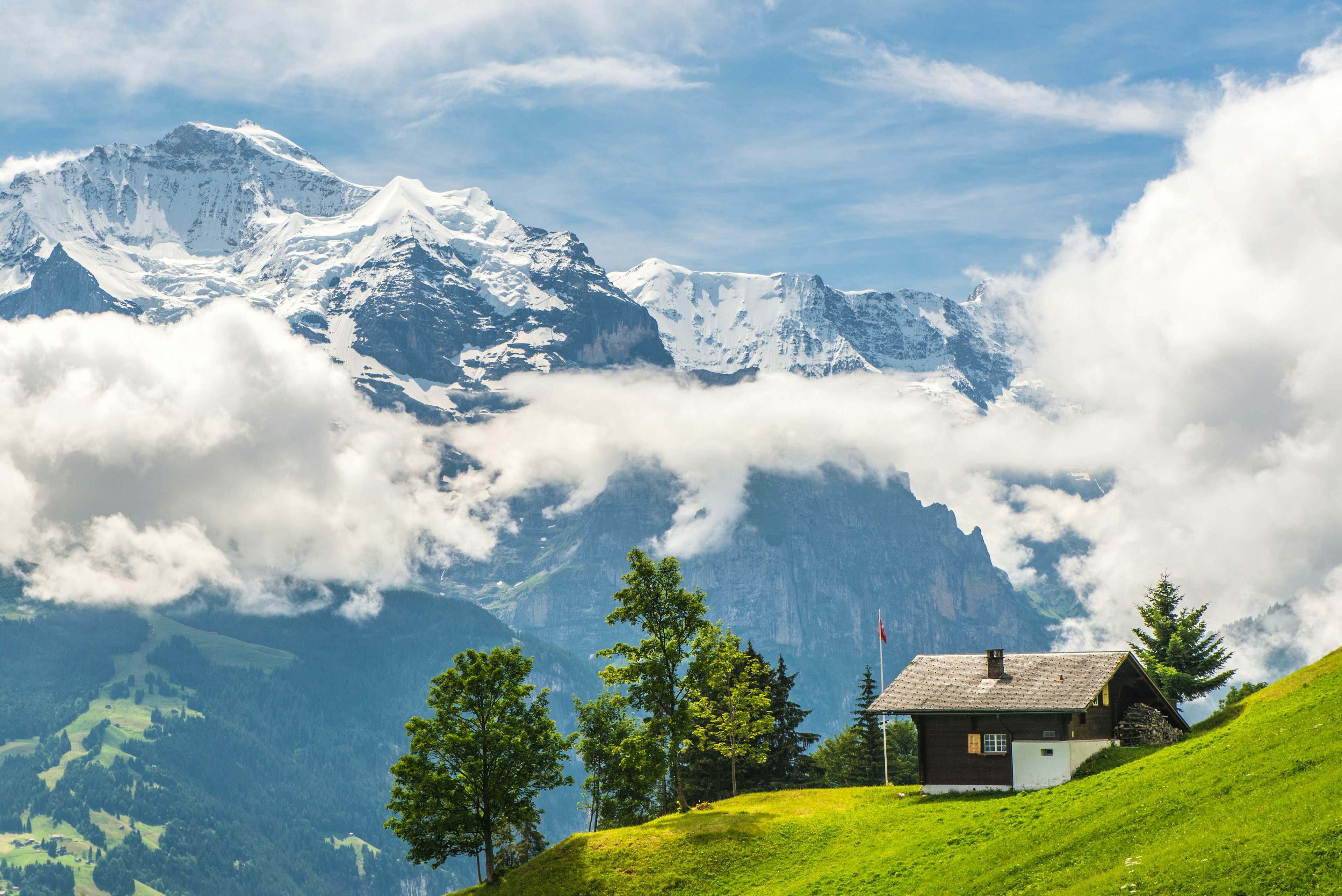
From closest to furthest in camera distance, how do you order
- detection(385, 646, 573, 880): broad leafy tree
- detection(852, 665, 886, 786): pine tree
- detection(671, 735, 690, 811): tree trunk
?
detection(385, 646, 573, 880): broad leafy tree, detection(671, 735, 690, 811): tree trunk, detection(852, 665, 886, 786): pine tree

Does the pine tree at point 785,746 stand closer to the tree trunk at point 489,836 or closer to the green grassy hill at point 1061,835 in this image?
the green grassy hill at point 1061,835

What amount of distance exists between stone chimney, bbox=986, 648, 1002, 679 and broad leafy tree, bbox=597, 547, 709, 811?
58.4 ft

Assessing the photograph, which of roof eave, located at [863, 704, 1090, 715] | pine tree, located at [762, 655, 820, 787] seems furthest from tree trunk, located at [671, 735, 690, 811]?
pine tree, located at [762, 655, 820, 787]

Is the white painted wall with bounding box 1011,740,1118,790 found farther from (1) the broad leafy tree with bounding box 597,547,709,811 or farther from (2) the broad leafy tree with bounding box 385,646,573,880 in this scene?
(2) the broad leafy tree with bounding box 385,646,573,880

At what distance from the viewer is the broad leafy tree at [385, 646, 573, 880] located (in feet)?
220

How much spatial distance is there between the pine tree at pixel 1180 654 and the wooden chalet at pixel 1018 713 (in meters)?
22.1

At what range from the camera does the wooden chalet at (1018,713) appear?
204 feet

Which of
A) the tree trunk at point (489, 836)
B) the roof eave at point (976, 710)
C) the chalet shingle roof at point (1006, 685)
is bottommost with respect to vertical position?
the tree trunk at point (489, 836)

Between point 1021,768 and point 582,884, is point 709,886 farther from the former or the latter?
point 1021,768

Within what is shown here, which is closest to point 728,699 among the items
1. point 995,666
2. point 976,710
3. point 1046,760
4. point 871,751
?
point 995,666

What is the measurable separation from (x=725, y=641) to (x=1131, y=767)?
31581mm

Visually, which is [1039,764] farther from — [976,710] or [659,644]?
[659,644]

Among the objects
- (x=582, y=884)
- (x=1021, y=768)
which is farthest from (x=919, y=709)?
(x=582, y=884)

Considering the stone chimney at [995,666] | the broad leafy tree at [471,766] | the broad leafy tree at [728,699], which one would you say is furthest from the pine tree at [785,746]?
the broad leafy tree at [471,766]
